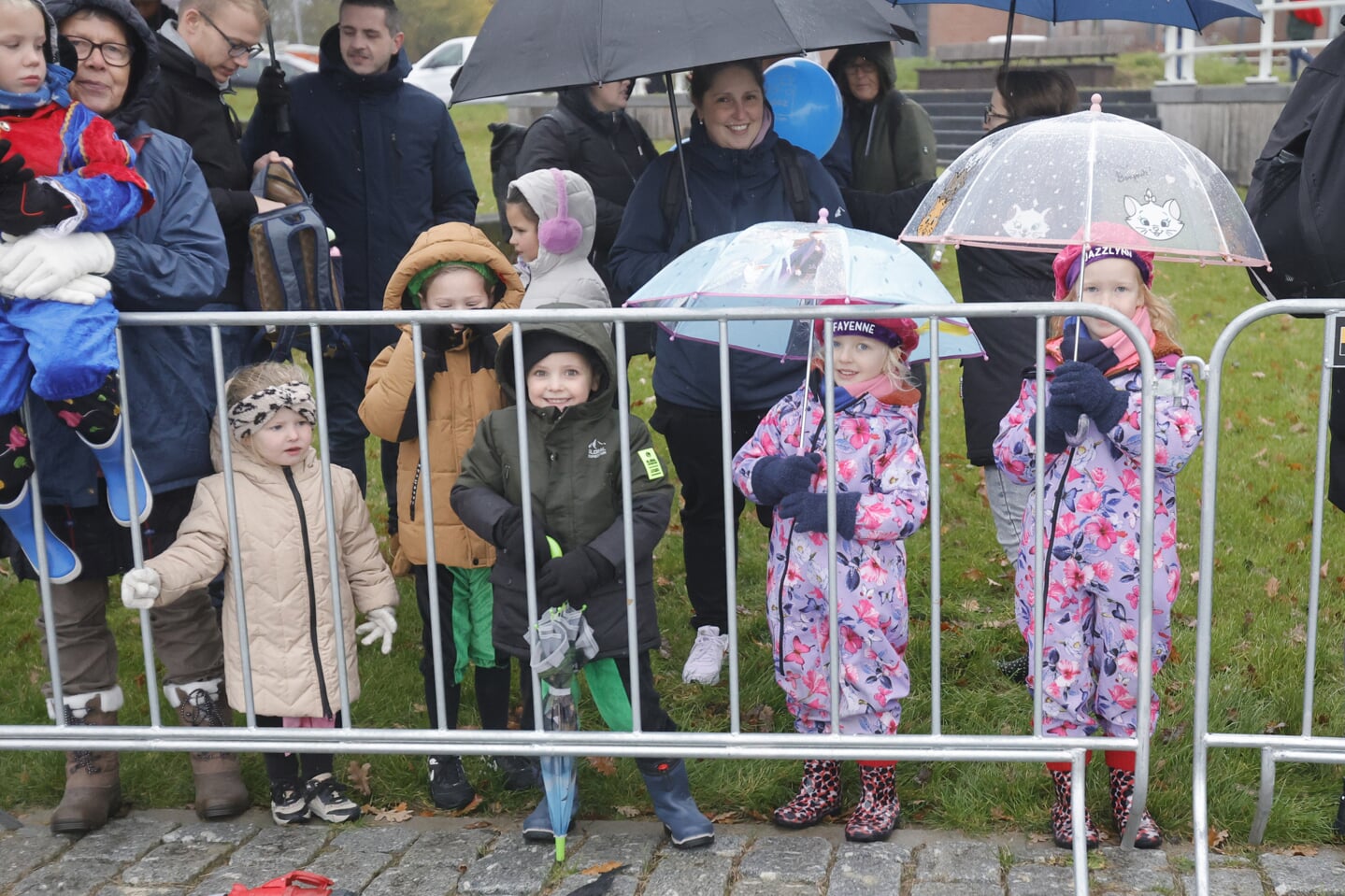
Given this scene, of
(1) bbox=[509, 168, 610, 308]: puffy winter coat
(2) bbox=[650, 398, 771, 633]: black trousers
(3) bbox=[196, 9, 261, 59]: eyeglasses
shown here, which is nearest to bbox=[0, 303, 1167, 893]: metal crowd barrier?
(1) bbox=[509, 168, 610, 308]: puffy winter coat

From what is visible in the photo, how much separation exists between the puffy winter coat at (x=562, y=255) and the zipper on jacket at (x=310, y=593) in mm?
1026

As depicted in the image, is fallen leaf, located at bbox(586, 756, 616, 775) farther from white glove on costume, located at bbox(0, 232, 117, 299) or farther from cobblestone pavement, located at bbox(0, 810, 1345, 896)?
white glove on costume, located at bbox(0, 232, 117, 299)

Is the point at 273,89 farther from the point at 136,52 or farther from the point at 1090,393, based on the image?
the point at 1090,393

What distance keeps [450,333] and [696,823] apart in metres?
1.56

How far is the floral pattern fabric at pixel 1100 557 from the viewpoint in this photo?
3795mm

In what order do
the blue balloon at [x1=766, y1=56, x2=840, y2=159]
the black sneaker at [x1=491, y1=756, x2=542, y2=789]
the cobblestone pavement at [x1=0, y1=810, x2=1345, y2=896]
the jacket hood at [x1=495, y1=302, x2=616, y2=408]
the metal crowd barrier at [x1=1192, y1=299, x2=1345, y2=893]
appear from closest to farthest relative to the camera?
the metal crowd barrier at [x1=1192, y1=299, x2=1345, y2=893] → the cobblestone pavement at [x1=0, y1=810, x2=1345, y2=896] → the jacket hood at [x1=495, y1=302, x2=616, y2=408] → the black sneaker at [x1=491, y1=756, x2=542, y2=789] → the blue balloon at [x1=766, y1=56, x2=840, y2=159]

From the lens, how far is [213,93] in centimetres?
491

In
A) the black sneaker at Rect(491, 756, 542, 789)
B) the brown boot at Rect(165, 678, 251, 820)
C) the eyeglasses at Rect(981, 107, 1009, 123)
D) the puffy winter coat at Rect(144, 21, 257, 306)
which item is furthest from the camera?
the eyeglasses at Rect(981, 107, 1009, 123)

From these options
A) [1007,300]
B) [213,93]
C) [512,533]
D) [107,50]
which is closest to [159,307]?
[107,50]

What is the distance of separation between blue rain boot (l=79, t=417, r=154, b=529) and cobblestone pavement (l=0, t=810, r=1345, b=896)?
0.97m

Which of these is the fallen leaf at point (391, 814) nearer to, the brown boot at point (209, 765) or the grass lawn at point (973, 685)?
the grass lawn at point (973, 685)

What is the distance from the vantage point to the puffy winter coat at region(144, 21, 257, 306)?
188 inches

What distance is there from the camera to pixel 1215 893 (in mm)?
3742

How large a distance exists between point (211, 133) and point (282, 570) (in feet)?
5.49
